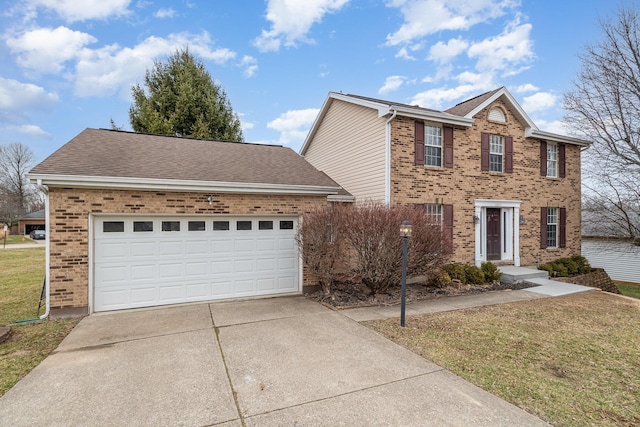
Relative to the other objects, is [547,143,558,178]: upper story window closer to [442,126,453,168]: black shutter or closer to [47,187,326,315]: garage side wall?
[442,126,453,168]: black shutter

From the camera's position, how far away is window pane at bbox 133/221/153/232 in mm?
6801

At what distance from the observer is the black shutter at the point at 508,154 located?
11688mm

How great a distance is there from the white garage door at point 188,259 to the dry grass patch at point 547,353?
10.7ft

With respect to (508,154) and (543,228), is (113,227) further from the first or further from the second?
(543,228)

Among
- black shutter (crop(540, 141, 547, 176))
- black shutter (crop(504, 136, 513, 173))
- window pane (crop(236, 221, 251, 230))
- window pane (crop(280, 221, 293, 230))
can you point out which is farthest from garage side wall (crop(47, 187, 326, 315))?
black shutter (crop(540, 141, 547, 176))

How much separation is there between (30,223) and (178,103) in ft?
122

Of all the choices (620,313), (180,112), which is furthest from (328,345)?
(180,112)

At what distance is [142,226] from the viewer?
6.85m

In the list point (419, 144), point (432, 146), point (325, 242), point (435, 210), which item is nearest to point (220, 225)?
point (325, 242)

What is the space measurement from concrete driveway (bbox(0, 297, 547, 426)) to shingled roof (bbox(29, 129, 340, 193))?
3202 mm

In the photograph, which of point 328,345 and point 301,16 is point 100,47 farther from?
point 328,345

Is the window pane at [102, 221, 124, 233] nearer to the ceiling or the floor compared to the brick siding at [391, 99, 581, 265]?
nearer to the floor

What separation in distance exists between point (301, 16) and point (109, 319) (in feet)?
37.6

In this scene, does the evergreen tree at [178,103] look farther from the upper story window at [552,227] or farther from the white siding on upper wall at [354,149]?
the upper story window at [552,227]
